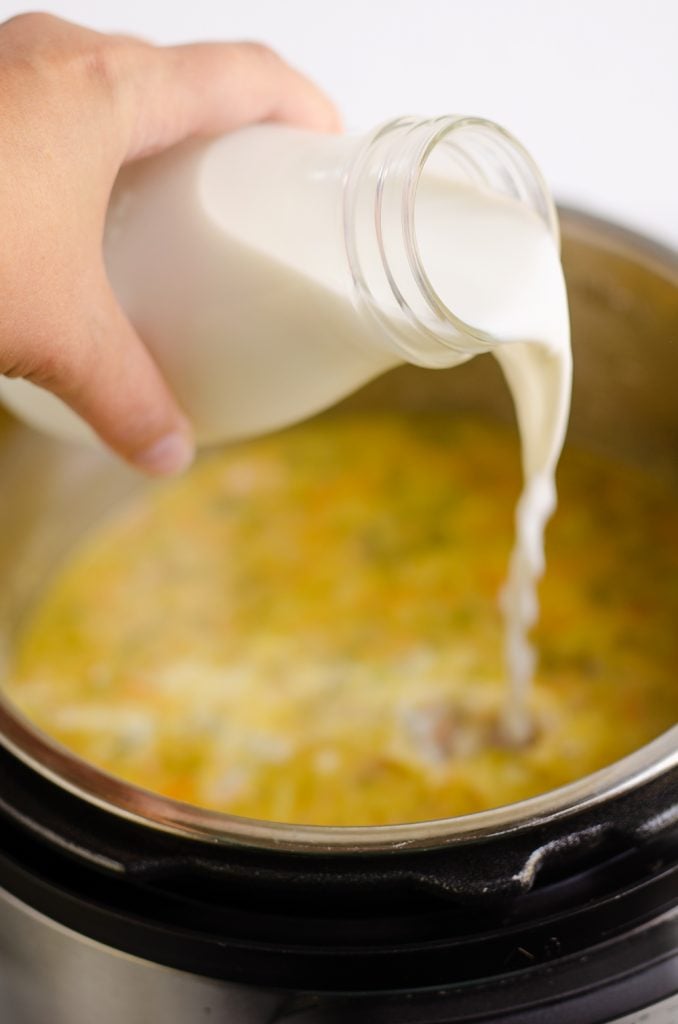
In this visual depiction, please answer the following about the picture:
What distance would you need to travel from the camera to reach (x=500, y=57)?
243 cm

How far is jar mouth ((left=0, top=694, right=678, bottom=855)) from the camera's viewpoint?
890mm

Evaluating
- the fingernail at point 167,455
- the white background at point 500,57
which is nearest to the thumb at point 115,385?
the fingernail at point 167,455

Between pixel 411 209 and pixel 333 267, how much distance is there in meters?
0.12

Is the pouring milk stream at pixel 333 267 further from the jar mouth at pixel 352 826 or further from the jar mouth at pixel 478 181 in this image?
the jar mouth at pixel 352 826

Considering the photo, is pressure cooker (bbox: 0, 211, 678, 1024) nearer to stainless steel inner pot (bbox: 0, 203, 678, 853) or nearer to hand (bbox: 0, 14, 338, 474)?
hand (bbox: 0, 14, 338, 474)

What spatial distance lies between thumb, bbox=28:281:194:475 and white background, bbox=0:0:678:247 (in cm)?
130

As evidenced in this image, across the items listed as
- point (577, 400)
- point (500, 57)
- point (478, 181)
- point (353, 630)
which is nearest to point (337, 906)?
point (478, 181)

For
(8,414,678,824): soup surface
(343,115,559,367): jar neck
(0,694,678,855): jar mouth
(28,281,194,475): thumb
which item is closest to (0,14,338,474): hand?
(28,281,194,475): thumb

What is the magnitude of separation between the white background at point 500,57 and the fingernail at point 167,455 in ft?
4.18

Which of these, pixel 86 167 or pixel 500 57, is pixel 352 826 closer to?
pixel 86 167

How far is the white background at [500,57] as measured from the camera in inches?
91.2

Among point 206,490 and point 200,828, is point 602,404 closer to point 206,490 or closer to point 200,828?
point 206,490

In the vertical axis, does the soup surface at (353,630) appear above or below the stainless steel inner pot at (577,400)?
below

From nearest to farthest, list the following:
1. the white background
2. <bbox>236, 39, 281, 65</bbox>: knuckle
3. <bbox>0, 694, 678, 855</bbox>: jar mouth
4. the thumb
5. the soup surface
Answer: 1. <bbox>0, 694, 678, 855</bbox>: jar mouth
2. the thumb
3. <bbox>236, 39, 281, 65</bbox>: knuckle
4. the soup surface
5. the white background
